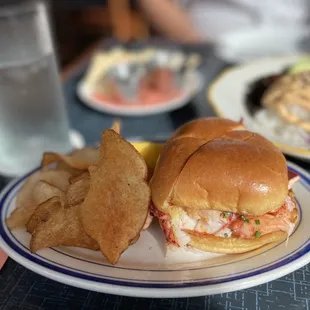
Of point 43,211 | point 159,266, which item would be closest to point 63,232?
point 43,211

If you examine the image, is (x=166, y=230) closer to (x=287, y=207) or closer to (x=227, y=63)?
(x=287, y=207)

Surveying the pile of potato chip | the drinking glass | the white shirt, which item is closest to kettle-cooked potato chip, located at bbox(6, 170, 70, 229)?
the pile of potato chip

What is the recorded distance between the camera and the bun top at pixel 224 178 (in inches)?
31.8

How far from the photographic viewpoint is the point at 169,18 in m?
2.87

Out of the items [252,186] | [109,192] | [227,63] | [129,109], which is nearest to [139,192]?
[109,192]

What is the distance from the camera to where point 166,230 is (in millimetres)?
860

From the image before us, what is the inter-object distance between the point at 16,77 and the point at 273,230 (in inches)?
33.3

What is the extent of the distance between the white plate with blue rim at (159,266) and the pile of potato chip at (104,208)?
3 centimetres

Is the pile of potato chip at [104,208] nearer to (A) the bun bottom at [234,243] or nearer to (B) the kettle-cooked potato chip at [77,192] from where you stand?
(B) the kettle-cooked potato chip at [77,192]

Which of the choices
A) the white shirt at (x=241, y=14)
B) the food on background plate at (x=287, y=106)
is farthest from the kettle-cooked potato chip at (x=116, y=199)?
the white shirt at (x=241, y=14)

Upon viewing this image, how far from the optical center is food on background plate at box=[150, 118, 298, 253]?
809mm

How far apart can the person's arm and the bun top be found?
204 centimetres

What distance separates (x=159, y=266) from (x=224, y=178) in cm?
21

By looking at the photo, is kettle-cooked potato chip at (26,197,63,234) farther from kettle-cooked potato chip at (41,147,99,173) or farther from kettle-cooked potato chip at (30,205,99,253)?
kettle-cooked potato chip at (41,147,99,173)
